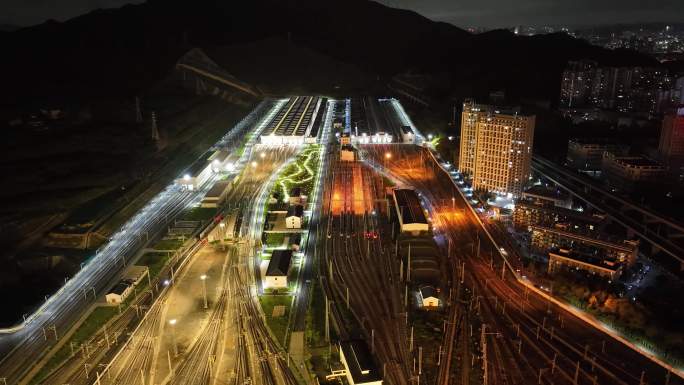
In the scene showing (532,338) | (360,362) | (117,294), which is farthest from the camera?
(117,294)

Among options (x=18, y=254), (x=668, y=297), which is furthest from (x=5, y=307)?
(x=668, y=297)

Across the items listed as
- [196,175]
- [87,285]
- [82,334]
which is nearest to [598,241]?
[82,334]

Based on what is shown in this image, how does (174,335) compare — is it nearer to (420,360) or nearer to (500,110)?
(420,360)

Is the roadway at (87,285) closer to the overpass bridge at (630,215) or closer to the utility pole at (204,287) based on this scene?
the utility pole at (204,287)

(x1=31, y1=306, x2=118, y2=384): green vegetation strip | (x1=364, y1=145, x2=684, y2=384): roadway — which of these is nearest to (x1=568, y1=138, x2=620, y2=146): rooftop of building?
(x1=364, y1=145, x2=684, y2=384): roadway

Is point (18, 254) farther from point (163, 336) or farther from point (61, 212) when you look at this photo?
point (163, 336)

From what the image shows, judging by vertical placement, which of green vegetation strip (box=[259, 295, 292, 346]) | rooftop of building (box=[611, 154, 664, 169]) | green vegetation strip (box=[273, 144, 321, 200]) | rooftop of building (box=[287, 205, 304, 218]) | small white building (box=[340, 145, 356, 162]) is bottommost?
green vegetation strip (box=[259, 295, 292, 346])

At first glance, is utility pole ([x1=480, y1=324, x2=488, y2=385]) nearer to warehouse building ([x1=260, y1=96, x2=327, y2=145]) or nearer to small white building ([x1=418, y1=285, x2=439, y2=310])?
small white building ([x1=418, y1=285, x2=439, y2=310])
